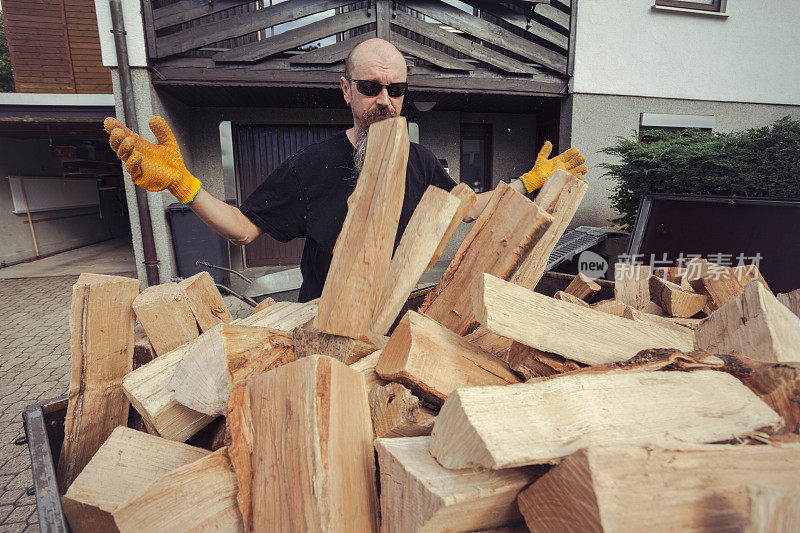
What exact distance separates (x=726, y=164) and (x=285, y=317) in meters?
4.31

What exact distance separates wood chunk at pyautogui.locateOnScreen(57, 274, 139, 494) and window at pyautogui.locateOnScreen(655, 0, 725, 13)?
7.78 metres

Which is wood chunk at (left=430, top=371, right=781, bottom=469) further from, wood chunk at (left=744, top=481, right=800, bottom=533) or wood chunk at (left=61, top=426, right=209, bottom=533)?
wood chunk at (left=61, top=426, right=209, bottom=533)

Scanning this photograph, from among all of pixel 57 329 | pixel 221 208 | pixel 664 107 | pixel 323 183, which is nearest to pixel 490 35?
pixel 664 107

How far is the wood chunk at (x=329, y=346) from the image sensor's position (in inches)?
44.0

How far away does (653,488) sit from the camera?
1.96 ft

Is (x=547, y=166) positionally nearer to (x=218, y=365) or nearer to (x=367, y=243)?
(x=367, y=243)

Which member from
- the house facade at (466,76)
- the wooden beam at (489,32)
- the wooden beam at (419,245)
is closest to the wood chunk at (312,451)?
the wooden beam at (419,245)

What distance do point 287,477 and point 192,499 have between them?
20 centimetres

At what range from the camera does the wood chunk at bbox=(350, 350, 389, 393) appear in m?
1.03

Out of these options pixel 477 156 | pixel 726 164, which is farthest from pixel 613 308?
pixel 477 156

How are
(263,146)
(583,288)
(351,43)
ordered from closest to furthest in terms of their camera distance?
1. (583,288)
2. (351,43)
3. (263,146)

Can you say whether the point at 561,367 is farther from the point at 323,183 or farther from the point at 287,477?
the point at 323,183

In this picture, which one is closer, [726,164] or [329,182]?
[329,182]

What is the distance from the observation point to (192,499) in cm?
81
